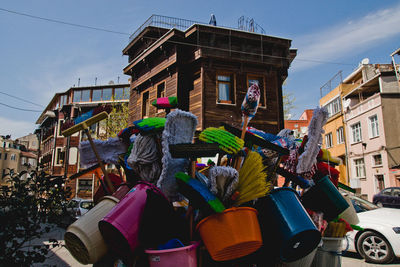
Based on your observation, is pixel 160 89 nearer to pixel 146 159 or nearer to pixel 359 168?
pixel 146 159

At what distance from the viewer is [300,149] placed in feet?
8.21

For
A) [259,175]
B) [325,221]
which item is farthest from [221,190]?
[325,221]

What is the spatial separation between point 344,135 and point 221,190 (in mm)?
27496

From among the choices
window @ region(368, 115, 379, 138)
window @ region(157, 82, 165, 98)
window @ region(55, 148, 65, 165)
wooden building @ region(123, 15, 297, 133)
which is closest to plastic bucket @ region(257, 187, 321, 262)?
wooden building @ region(123, 15, 297, 133)

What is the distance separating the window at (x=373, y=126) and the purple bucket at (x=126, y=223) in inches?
952

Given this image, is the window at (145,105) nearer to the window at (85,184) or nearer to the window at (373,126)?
the window at (85,184)

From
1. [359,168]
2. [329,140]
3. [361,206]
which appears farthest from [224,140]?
[329,140]

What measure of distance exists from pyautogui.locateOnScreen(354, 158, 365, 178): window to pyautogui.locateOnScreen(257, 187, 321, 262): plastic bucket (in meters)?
24.9

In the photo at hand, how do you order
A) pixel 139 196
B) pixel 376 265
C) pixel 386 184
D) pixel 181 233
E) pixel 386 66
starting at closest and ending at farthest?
pixel 139 196 → pixel 181 233 → pixel 376 265 → pixel 386 184 → pixel 386 66

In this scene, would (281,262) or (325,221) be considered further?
(325,221)

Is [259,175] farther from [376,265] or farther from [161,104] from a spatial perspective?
[376,265]

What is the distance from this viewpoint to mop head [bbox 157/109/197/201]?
2.04 metres

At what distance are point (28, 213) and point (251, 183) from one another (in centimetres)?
194

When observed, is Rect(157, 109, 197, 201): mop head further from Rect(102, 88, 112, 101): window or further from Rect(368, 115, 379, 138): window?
Rect(102, 88, 112, 101): window
